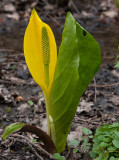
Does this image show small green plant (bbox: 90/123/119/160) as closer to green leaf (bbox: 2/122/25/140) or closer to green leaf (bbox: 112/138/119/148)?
green leaf (bbox: 112/138/119/148)

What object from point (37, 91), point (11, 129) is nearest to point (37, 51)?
point (11, 129)

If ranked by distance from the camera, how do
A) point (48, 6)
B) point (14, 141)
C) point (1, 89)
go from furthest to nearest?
1. point (48, 6)
2. point (1, 89)
3. point (14, 141)

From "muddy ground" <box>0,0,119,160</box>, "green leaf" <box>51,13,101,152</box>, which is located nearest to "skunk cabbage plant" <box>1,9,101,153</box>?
"green leaf" <box>51,13,101,152</box>

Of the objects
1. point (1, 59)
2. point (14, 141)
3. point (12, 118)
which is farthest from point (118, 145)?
point (1, 59)

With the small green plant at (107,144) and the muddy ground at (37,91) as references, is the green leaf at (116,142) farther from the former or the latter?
the muddy ground at (37,91)

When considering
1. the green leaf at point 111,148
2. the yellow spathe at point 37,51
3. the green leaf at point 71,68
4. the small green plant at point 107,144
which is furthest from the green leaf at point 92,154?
the yellow spathe at point 37,51

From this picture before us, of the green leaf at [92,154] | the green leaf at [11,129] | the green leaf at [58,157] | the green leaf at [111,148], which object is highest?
the green leaf at [11,129]

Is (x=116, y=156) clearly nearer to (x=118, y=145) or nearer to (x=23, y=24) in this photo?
(x=118, y=145)

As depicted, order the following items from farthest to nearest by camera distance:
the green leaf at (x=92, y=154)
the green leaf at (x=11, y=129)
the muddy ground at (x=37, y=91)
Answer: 1. the muddy ground at (x=37, y=91)
2. the green leaf at (x=92, y=154)
3. the green leaf at (x=11, y=129)
